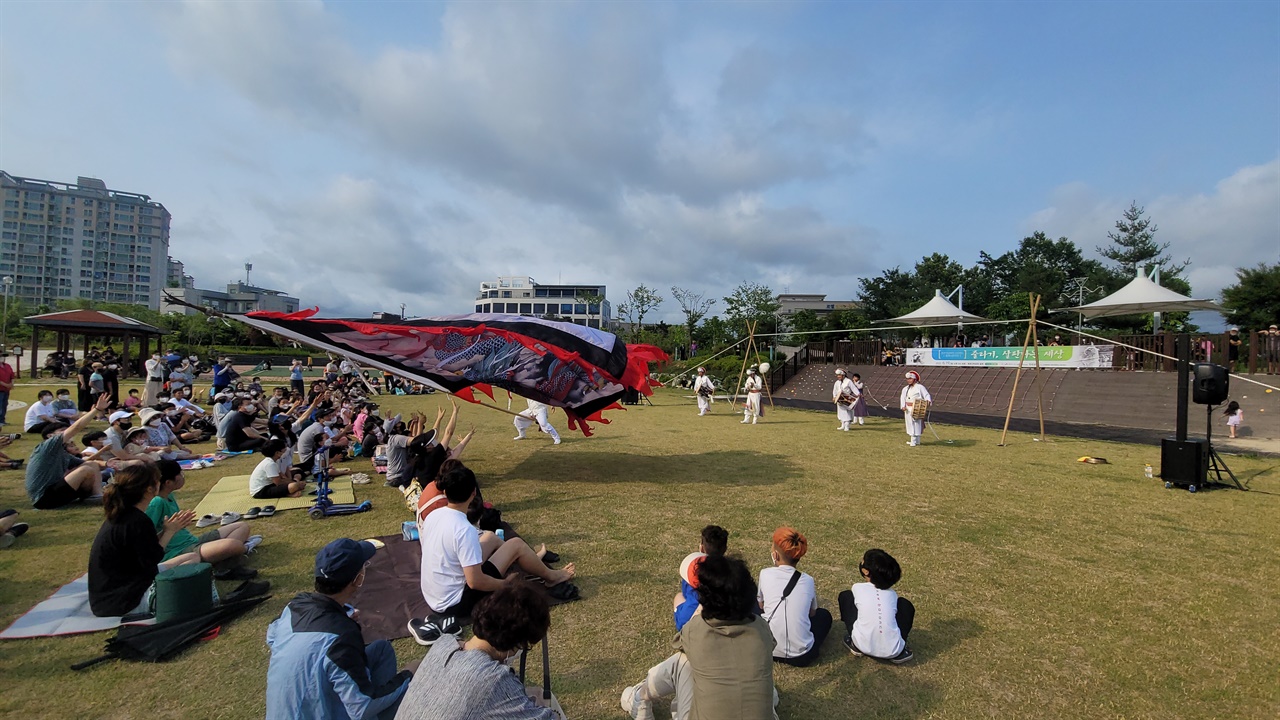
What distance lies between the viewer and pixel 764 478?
943 cm

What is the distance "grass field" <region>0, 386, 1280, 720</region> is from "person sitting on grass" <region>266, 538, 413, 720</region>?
1148 millimetres

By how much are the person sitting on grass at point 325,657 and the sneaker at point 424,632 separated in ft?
3.90

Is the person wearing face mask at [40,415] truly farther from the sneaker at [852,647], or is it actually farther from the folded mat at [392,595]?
the sneaker at [852,647]

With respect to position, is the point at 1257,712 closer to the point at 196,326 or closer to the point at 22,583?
the point at 22,583

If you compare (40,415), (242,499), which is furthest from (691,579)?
(40,415)

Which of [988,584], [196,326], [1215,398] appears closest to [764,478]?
[988,584]

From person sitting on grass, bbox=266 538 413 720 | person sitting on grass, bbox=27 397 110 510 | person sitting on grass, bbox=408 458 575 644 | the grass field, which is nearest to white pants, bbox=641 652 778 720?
the grass field

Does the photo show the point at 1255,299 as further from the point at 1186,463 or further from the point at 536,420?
the point at 536,420

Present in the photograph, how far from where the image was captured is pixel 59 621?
4230 mm

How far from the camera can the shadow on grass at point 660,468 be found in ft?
30.7

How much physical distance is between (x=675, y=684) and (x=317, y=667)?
1.75 metres

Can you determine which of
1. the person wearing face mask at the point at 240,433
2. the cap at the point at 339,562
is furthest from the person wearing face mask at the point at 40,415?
the cap at the point at 339,562

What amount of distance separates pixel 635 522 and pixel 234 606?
13.0ft

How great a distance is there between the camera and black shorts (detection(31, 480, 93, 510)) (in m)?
6.86
